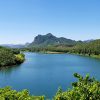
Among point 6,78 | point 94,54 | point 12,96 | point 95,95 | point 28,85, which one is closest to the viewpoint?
point 95,95

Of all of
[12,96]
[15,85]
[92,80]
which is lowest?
[15,85]

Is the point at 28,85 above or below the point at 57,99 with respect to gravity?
below

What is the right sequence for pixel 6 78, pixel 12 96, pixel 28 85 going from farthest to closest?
pixel 6 78 < pixel 28 85 < pixel 12 96

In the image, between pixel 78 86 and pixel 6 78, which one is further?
pixel 6 78

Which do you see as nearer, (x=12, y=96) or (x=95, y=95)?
(x=95, y=95)

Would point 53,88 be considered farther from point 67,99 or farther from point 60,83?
point 67,99

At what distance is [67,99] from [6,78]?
187 ft

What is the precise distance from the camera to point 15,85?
195 feet

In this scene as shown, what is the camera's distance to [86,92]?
1431 cm

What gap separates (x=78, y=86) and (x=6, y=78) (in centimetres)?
5778

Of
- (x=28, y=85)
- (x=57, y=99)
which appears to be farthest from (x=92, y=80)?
(x=28, y=85)

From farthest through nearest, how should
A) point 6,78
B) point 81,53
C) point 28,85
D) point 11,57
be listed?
point 81,53 < point 11,57 < point 6,78 < point 28,85

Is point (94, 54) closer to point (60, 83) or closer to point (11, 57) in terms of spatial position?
point (11, 57)

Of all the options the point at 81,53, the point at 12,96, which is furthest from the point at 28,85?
the point at 81,53
